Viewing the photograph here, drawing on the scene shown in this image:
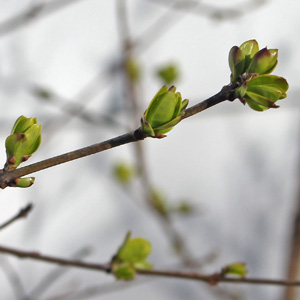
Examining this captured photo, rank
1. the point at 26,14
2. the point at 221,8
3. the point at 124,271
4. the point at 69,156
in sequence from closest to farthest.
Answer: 1. the point at 69,156
2. the point at 124,271
3. the point at 26,14
4. the point at 221,8

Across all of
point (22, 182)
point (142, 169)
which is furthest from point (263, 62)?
point (142, 169)

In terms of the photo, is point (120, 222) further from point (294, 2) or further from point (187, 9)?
point (294, 2)

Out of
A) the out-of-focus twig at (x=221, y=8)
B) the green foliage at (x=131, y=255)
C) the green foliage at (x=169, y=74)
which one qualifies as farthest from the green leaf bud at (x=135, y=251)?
the out-of-focus twig at (x=221, y=8)

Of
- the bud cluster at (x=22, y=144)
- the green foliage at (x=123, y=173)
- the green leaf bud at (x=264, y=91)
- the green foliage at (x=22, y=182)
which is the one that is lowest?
the green foliage at (x=22, y=182)

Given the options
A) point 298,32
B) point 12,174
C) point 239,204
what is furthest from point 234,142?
point 12,174

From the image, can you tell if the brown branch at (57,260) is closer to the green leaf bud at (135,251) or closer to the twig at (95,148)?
the green leaf bud at (135,251)

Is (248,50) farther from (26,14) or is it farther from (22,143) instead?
(26,14)
